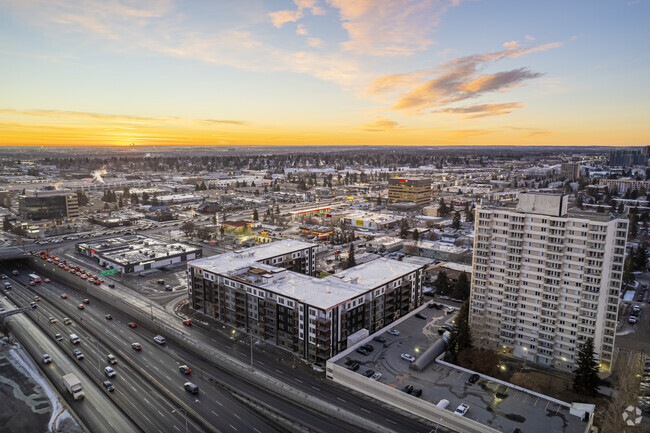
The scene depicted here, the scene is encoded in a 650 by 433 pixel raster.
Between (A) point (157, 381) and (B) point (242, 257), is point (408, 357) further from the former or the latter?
(B) point (242, 257)

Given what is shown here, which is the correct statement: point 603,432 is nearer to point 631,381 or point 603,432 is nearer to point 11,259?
point 631,381

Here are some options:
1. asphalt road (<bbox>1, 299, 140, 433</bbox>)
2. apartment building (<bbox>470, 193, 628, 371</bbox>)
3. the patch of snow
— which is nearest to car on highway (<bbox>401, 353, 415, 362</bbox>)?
apartment building (<bbox>470, 193, 628, 371</bbox>)

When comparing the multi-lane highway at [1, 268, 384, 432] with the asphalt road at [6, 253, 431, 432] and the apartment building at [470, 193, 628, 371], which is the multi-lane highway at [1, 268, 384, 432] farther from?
the apartment building at [470, 193, 628, 371]

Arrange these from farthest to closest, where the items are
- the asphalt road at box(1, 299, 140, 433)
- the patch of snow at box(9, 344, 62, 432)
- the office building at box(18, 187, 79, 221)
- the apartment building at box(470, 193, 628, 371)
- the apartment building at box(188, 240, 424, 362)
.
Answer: the office building at box(18, 187, 79, 221), the apartment building at box(188, 240, 424, 362), the apartment building at box(470, 193, 628, 371), the patch of snow at box(9, 344, 62, 432), the asphalt road at box(1, 299, 140, 433)

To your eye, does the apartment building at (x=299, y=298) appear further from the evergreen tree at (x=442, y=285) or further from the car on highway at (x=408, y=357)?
the evergreen tree at (x=442, y=285)

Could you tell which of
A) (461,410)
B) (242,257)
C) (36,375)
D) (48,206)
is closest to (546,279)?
(461,410)

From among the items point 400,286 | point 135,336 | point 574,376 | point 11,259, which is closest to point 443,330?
point 400,286

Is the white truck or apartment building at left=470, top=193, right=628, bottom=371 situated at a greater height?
apartment building at left=470, top=193, right=628, bottom=371
